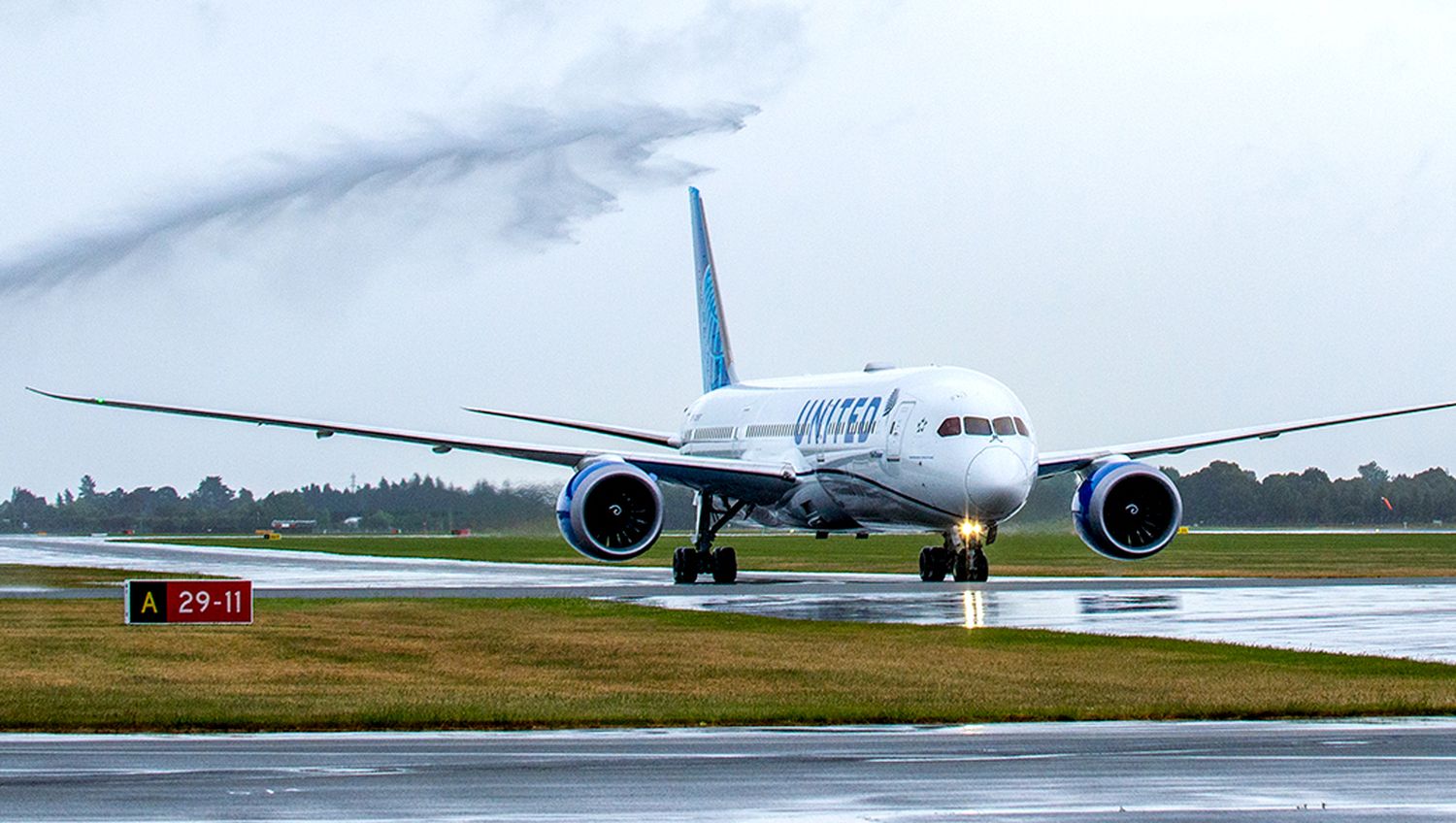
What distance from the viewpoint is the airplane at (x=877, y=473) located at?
149ft

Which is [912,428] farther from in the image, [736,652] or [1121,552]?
[736,652]

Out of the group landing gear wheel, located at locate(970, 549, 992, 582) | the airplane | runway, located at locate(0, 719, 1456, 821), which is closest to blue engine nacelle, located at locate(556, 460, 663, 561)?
the airplane

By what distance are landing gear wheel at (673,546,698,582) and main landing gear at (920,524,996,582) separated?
5389 mm

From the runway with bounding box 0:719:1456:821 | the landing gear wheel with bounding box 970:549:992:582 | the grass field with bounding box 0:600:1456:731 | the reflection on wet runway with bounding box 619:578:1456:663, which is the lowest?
the runway with bounding box 0:719:1456:821

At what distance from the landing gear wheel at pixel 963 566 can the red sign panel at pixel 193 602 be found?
1913 centimetres

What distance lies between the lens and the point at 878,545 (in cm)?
9081

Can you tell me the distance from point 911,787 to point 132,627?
19260 mm

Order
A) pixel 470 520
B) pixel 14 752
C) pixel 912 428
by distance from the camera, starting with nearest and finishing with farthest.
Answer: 1. pixel 14 752
2. pixel 912 428
3. pixel 470 520

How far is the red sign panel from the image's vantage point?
104 ft

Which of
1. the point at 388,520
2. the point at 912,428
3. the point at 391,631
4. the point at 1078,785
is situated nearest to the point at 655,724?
the point at 1078,785

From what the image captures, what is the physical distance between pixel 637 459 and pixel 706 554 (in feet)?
14.1

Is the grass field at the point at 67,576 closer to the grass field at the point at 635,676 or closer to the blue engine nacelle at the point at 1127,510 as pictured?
the grass field at the point at 635,676

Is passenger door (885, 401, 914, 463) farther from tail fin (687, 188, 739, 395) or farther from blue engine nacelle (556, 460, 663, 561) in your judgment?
tail fin (687, 188, 739, 395)

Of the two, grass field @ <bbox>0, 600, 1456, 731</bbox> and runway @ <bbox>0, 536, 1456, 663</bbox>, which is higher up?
runway @ <bbox>0, 536, 1456, 663</bbox>
